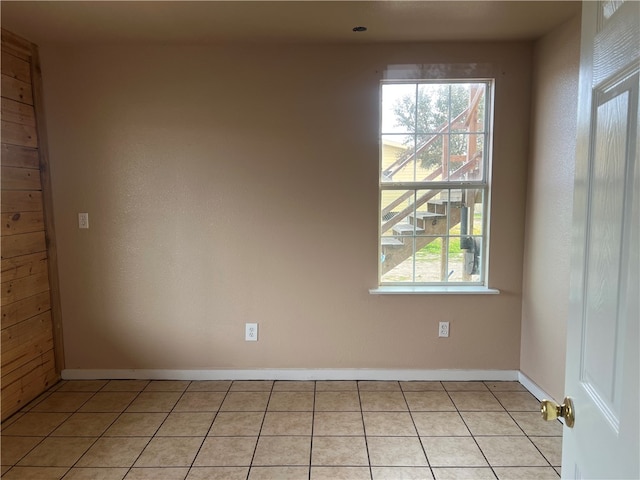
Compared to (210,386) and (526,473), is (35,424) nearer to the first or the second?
(210,386)

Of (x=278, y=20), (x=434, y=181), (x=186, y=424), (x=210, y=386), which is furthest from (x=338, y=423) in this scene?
(x=278, y=20)

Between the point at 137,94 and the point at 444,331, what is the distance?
2.63 m

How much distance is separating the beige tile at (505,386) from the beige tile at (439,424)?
48 centimetres

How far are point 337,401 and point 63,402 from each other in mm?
1744

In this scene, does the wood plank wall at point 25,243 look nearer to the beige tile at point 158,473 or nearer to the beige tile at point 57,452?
the beige tile at point 57,452

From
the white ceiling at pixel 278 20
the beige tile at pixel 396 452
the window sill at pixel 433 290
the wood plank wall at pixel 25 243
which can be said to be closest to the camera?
the beige tile at pixel 396 452

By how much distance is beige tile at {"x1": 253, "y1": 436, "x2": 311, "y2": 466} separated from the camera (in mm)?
1923

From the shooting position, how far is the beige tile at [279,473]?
181 centimetres

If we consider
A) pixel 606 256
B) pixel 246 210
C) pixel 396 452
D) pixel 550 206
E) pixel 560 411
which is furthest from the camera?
pixel 246 210

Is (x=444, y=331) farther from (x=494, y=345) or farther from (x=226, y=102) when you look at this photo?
(x=226, y=102)

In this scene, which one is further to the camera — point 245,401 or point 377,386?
point 377,386

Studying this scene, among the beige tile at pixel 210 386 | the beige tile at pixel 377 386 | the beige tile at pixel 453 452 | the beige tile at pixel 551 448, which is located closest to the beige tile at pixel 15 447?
the beige tile at pixel 210 386

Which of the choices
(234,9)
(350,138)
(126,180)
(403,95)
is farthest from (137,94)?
(403,95)

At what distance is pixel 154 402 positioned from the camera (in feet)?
8.23
